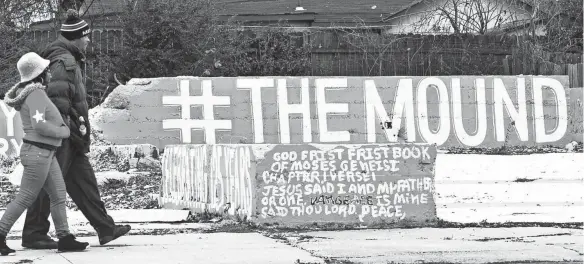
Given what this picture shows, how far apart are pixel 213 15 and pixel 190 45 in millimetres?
1147

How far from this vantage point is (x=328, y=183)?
30.1 ft

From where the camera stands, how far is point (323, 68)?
1755 cm

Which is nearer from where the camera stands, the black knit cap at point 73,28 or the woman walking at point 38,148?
the woman walking at point 38,148

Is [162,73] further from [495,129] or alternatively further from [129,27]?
[495,129]

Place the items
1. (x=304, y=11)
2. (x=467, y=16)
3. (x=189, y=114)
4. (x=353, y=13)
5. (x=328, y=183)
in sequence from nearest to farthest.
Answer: (x=328, y=183), (x=189, y=114), (x=467, y=16), (x=304, y=11), (x=353, y=13)

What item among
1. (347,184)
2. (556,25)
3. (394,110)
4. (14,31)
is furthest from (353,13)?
(347,184)

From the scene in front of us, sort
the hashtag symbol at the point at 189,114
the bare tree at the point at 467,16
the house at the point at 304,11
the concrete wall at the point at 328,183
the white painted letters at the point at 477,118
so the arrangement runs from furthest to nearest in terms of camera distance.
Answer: the house at the point at 304,11
the bare tree at the point at 467,16
the white painted letters at the point at 477,118
the hashtag symbol at the point at 189,114
the concrete wall at the point at 328,183

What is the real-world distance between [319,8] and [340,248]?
18087 mm

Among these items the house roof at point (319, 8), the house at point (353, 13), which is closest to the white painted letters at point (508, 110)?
the house at point (353, 13)

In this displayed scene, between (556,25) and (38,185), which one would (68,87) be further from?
(556,25)

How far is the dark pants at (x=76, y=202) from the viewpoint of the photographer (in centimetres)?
760

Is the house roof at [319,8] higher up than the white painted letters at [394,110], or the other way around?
the house roof at [319,8]

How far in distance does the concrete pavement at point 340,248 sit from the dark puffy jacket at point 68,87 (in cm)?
94

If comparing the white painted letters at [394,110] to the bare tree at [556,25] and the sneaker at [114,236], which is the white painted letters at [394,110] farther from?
the sneaker at [114,236]
